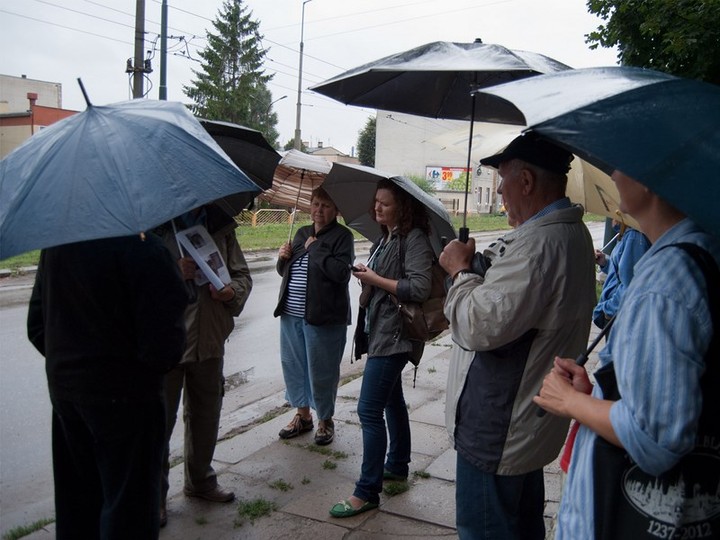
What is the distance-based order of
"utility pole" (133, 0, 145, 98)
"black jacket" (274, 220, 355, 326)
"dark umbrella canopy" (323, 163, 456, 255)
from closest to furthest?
"dark umbrella canopy" (323, 163, 456, 255), "black jacket" (274, 220, 355, 326), "utility pole" (133, 0, 145, 98)

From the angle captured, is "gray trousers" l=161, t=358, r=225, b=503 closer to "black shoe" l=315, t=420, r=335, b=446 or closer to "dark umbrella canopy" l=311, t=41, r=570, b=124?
"black shoe" l=315, t=420, r=335, b=446

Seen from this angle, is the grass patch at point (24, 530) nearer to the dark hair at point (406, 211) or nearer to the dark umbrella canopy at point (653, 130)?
the dark hair at point (406, 211)

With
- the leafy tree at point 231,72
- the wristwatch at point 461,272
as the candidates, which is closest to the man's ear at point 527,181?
the wristwatch at point 461,272

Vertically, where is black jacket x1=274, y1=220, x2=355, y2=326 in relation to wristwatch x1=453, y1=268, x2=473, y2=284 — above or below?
below

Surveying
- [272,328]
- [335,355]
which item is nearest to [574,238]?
[335,355]

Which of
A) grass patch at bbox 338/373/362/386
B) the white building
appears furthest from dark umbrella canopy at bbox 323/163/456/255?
the white building

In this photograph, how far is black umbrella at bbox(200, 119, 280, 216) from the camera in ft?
12.7

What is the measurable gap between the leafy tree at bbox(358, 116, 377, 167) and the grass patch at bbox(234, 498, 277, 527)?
62502mm

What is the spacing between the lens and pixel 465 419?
253 centimetres

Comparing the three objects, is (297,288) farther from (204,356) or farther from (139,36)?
(139,36)

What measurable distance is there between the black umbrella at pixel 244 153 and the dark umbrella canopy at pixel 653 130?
2.41 metres

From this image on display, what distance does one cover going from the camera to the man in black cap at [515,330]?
2363 mm

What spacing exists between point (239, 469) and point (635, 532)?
3374 millimetres

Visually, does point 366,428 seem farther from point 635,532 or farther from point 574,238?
point 635,532
